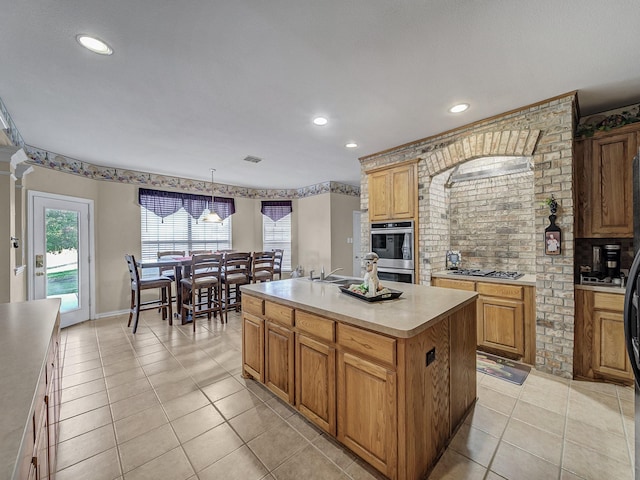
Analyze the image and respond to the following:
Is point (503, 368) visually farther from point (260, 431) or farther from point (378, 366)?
point (260, 431)

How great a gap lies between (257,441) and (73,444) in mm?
1177

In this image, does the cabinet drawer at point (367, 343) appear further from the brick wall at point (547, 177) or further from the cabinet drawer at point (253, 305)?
the brick wall at point (547, 177)

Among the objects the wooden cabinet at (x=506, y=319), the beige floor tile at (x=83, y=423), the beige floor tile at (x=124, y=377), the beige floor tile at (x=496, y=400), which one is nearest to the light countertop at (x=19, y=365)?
the beige floor tile at (x=83, y=423)

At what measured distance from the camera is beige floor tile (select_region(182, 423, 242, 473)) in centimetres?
164

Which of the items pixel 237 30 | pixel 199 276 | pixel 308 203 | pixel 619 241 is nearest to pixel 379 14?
pixel 237 30

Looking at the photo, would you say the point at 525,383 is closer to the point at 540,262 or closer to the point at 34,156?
the point at 540,262

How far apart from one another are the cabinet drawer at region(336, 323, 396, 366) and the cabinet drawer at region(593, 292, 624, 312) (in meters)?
2.30

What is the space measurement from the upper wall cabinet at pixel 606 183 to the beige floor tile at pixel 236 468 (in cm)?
328

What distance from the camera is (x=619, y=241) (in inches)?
104

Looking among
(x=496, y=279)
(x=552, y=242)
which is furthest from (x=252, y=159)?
(x=552, y=242)

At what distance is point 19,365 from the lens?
1045 millimetres

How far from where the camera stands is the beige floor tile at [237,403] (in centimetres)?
207

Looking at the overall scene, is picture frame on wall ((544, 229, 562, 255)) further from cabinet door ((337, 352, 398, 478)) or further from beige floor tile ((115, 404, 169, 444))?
beige floor tile ((115, 404, 169, 444))

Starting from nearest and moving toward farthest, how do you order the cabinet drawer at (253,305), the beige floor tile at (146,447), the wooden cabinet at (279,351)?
the beige floor tile at (146,447) → the wooden cabinet at (279,351) → the cabinet drawer at (253,305)
